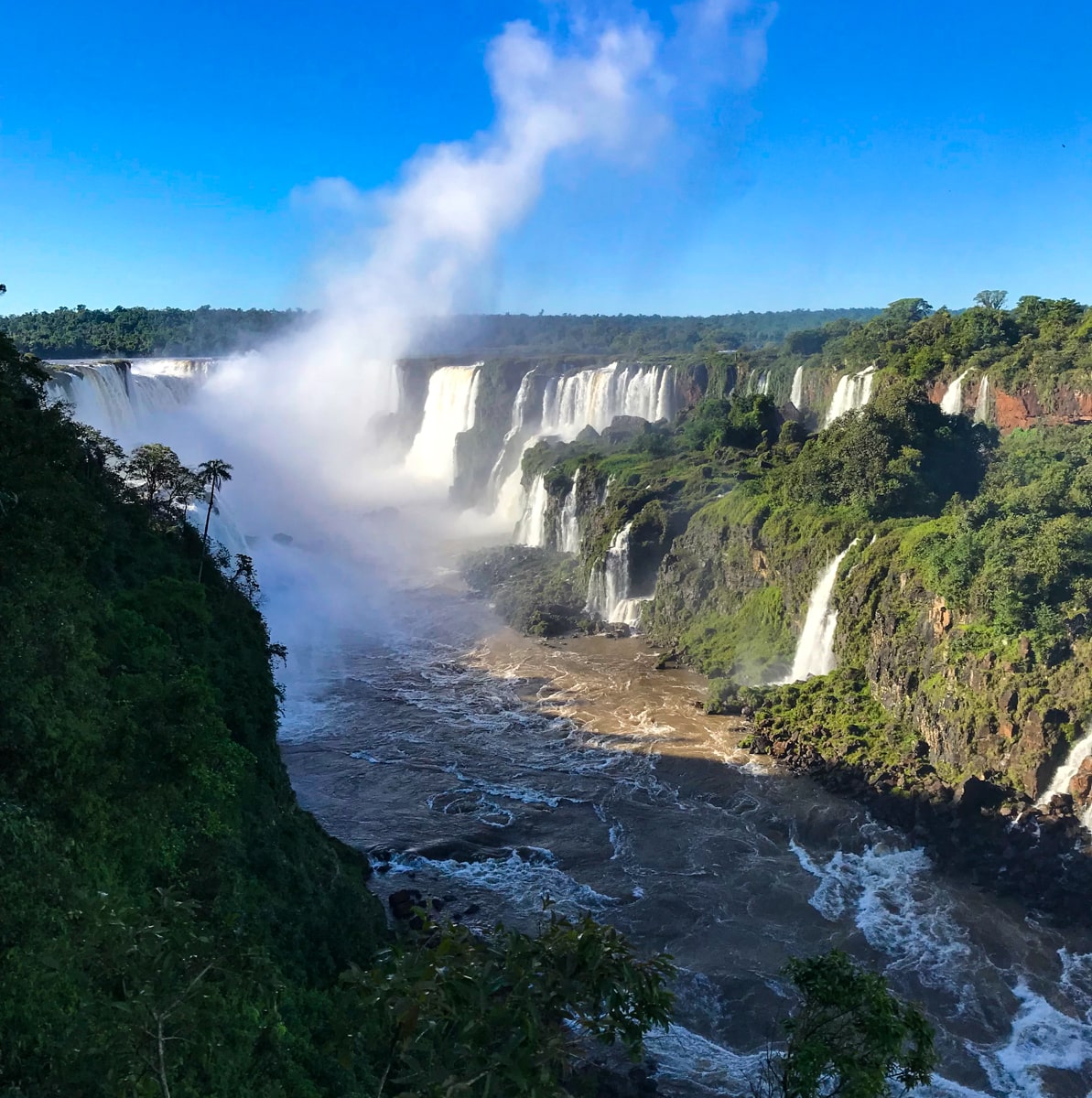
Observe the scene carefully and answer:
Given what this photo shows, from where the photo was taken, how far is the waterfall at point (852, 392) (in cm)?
4900

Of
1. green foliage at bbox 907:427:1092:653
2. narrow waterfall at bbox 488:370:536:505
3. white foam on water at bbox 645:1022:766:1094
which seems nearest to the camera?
white foam on water at bbox 645:1022:766:1094

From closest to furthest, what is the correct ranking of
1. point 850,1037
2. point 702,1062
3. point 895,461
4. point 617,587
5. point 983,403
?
point 850,1037 → point 702,1062 → point 895,461 → point 983,403 → point 617,587

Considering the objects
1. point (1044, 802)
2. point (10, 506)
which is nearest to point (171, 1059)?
point (10, 506)

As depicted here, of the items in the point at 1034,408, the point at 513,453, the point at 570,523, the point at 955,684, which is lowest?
the point at 955,684

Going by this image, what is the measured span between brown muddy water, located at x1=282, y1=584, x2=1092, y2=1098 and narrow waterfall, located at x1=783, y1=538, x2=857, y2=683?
4442 millimetres

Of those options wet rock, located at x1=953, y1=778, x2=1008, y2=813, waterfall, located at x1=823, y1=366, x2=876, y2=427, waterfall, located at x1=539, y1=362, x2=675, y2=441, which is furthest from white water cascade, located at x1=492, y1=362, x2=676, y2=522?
wet rock, located at x1=953, y1=778, x2=1008, y2=813

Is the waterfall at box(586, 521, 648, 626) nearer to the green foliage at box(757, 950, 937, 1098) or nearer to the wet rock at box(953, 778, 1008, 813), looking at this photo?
the wet rock at box(953, 778, 1008, 813)

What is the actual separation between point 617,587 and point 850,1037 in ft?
122

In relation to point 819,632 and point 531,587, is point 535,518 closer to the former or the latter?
point 531,587

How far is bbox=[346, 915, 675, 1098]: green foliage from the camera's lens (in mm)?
5680

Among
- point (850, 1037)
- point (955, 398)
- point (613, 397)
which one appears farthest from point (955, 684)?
point (613, 397)

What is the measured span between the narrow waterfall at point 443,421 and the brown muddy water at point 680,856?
40.3 metres

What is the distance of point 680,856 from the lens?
23.8 metres

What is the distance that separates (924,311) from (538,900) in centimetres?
9070
